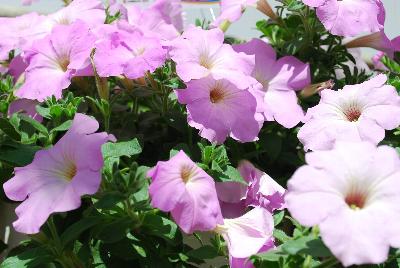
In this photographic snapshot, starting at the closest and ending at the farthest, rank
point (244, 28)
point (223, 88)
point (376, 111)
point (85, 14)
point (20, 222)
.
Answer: point (20, 222) → point (376, 111) → point (223, 88) → point (85, 14) → point (244, 28)

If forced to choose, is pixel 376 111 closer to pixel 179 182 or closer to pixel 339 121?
pixel 339 121

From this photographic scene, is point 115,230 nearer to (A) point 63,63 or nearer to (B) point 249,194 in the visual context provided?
(B) point 249,194

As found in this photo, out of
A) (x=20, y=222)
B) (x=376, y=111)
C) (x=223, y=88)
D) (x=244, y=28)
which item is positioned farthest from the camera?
(x=244, y=28)

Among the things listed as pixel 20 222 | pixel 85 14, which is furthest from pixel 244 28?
pixel 20 222

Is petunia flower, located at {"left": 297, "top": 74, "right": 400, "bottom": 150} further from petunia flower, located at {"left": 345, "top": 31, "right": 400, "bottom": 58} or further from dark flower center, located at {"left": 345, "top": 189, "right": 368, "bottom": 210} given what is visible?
petunia flower, located at {"left": 345, "top": 31, "right": 400, "bottom": 58}

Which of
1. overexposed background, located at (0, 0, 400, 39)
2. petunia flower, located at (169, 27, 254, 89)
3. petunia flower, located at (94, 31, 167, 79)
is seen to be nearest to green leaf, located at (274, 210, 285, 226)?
petunia flower, located at (169, 27, 254, 89)

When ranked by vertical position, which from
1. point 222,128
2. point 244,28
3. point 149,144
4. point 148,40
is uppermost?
point 148,40

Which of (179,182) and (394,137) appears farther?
(394,137)

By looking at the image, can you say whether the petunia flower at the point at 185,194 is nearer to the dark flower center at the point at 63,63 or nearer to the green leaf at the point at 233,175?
the green leaf at the point at 233,175
